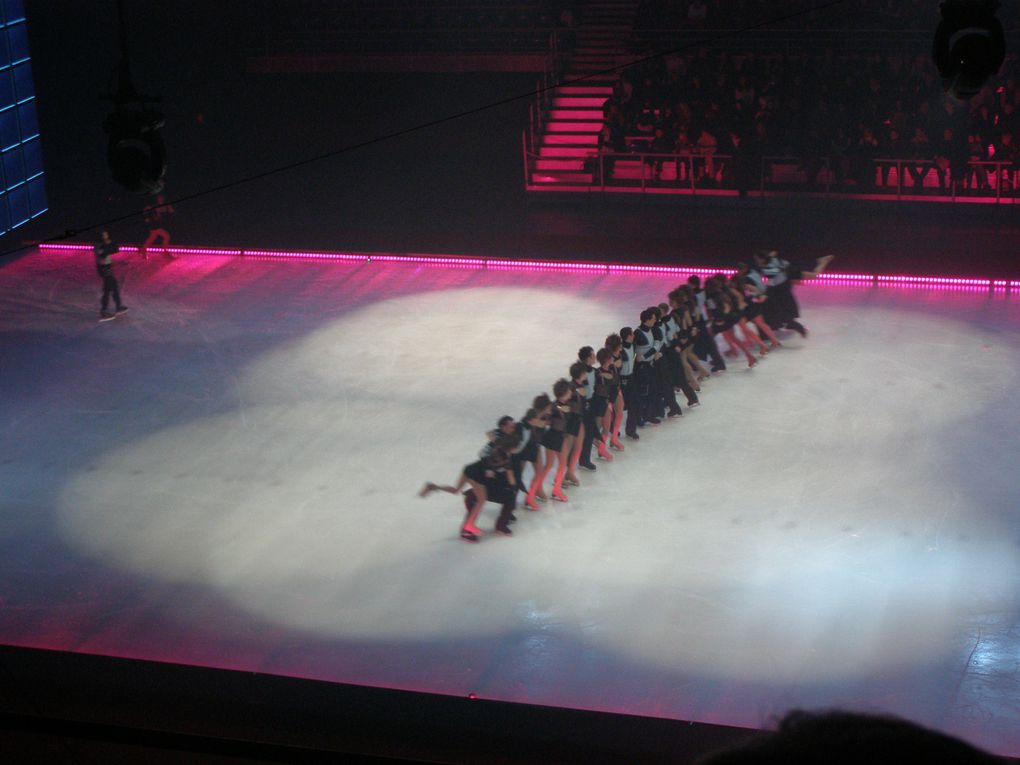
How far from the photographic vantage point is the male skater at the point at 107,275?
42.4 ft

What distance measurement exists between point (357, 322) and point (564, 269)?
9.90ft

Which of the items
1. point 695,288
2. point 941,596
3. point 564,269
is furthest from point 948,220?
point 941,596

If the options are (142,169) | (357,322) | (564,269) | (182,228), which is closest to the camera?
(142,169)

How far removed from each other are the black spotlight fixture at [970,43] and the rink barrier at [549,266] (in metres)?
7.16

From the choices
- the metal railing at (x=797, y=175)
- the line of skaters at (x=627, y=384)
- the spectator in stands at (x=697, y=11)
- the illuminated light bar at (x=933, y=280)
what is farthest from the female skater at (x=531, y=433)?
the spectator in stands at (x=697, y=11)

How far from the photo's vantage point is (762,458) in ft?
31.9

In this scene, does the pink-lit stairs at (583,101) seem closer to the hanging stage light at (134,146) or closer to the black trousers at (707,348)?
the black trousers at (707,348)

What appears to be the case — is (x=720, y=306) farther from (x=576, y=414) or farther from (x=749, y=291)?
(x=576, y=414)

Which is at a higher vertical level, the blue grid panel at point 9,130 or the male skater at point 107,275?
the blue grid panel at point 9,130

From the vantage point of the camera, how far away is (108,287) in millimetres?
13344

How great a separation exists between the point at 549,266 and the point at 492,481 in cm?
720

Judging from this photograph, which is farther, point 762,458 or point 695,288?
point 695,288

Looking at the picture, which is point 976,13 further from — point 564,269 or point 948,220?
point 948,220

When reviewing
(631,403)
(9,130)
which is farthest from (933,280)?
(9,130)
